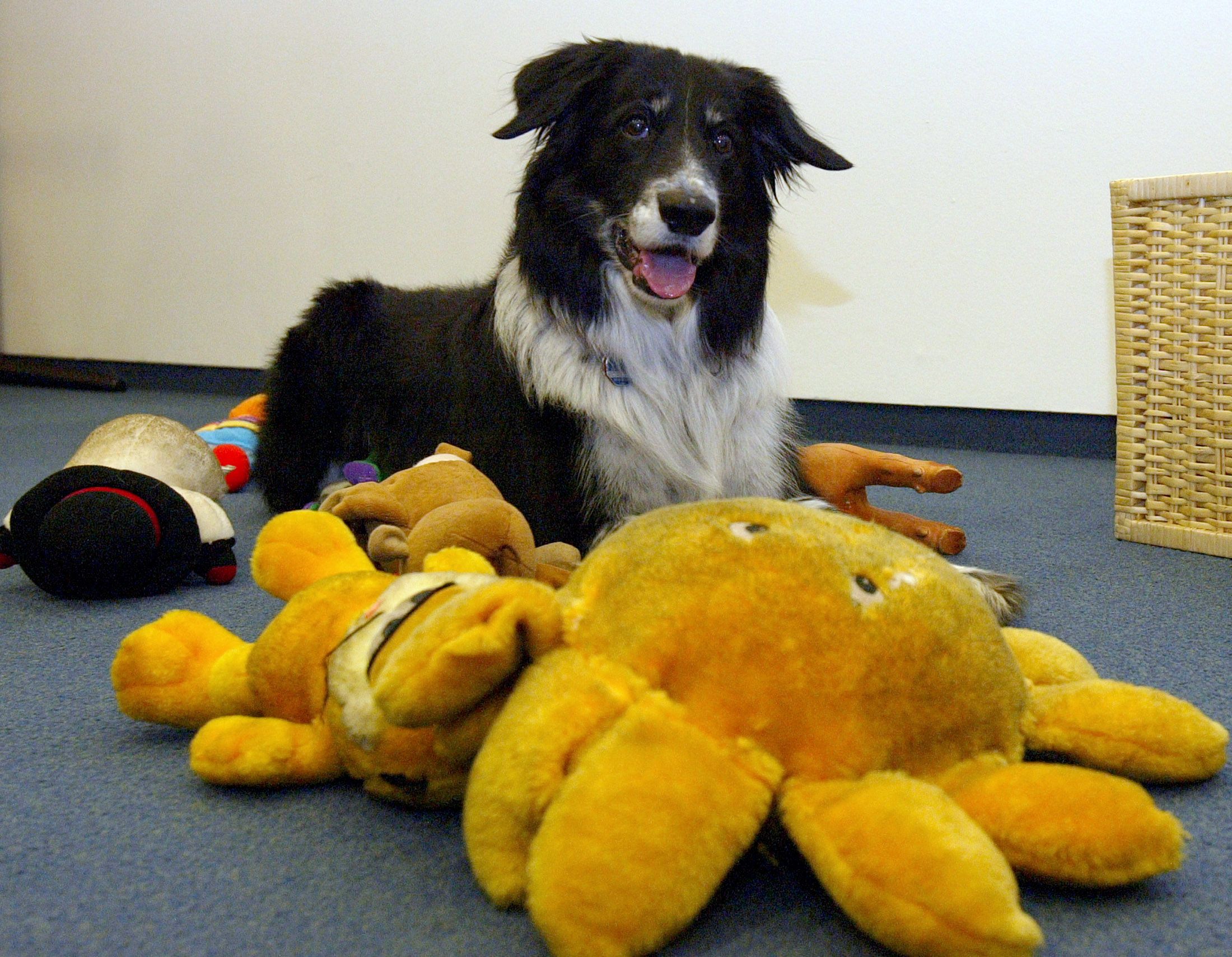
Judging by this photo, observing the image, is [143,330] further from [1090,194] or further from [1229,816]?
[1229,816]

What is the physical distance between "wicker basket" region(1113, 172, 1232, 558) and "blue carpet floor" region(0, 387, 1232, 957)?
664mm

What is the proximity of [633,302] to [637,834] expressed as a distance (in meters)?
1.23

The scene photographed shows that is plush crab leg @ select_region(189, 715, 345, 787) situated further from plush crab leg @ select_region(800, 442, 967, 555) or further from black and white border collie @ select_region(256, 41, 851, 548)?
plush crab leg @ select_region(800, 442, 967, 555)

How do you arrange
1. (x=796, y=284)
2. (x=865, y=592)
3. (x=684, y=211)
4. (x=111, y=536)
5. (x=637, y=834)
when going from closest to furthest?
Answer: (x=637, y=834) < (x=865, y=592) < (x=111, y=536) < (x=684, y=211) < (x=796, y=284)

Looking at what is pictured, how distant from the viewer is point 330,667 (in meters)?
0.84

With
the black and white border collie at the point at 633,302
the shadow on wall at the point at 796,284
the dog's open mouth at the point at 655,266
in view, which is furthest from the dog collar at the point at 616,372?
the shadow on wall at the point at 796,284

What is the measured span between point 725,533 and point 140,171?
14.7 feet

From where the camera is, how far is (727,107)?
1.72m

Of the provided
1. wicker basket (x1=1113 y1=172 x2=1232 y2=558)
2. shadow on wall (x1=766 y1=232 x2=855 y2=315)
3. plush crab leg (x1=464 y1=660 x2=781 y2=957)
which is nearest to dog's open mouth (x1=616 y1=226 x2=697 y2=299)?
wicker basket (x1=1113 y1=172 x2=1232 y2=558)

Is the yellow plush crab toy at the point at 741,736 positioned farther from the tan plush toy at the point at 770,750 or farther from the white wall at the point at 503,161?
the white wall at the point at 503,161

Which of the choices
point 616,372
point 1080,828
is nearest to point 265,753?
point 1080,828

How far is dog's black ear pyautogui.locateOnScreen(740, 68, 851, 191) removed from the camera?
70.5 inches

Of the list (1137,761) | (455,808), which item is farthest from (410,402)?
(1137,761)

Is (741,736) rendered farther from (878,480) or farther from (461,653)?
(878,480)
